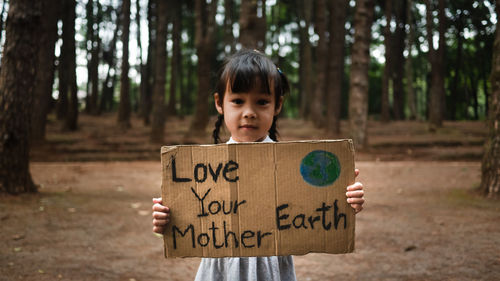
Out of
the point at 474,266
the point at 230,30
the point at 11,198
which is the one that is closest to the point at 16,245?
the point at 11,198

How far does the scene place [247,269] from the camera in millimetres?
1945

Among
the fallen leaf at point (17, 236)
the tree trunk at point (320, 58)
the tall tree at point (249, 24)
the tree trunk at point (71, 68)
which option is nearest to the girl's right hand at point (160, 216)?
the fallen leaf at point (17, 236)

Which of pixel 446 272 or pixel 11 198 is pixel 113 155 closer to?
pixel 11 198

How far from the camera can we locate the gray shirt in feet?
6.28

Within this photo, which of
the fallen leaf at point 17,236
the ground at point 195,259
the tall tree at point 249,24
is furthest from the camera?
the tall tree at point 249,24

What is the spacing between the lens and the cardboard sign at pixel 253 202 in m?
1.78

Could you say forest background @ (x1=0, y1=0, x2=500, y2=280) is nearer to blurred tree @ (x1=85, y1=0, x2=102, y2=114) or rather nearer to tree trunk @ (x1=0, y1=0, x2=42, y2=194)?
tree trunk @ (x1=0, y1=0, x2=42, y2=194)

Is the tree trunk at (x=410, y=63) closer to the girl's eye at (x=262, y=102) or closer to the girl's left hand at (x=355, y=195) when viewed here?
the girl's eye at (x=262, y=102)

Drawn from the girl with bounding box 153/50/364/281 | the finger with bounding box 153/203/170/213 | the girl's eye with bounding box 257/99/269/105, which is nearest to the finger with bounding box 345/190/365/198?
the girl with bounding box 153/50/364/281

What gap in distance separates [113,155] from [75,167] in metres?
2.25

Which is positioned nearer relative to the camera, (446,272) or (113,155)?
(446,272)

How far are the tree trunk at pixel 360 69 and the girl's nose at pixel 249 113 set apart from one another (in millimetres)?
8168

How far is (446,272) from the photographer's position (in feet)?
10.4

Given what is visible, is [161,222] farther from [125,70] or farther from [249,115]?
[125,70]
